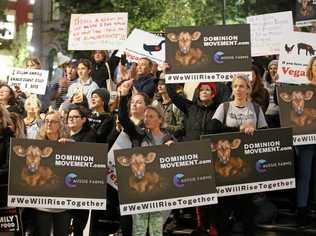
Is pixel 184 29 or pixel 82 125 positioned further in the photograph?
pixel 184 29

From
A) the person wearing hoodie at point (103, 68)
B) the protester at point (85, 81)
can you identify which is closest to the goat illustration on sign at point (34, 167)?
the protester at point (85, 81)

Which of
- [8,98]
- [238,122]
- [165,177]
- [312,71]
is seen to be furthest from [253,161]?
[8,98]

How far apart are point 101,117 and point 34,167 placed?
127 cm

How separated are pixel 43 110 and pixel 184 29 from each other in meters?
3.30

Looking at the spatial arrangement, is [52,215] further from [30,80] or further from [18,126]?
[30,80]

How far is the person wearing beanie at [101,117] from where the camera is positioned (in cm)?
698

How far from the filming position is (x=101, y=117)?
281 inches

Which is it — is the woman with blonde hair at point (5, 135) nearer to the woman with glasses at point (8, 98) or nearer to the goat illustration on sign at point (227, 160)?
the woman with glasses at point (8, 98)

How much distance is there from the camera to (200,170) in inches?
250

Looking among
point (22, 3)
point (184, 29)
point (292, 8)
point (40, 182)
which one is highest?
point (22, 3)

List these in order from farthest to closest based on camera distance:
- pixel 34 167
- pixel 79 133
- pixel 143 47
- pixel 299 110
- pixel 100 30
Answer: pixel 100 30 → pixel 143 47 → pixel 299 110 → pixel 79 133 → pixel 34 167

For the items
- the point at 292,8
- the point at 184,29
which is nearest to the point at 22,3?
the point at 292,8

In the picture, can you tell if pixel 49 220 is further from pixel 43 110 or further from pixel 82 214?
pixel 43 110

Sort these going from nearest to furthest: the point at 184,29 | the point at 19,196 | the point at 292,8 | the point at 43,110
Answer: the point at 19,196 < the point at 184,29 < the point at 43,110 < the point at 292,8
